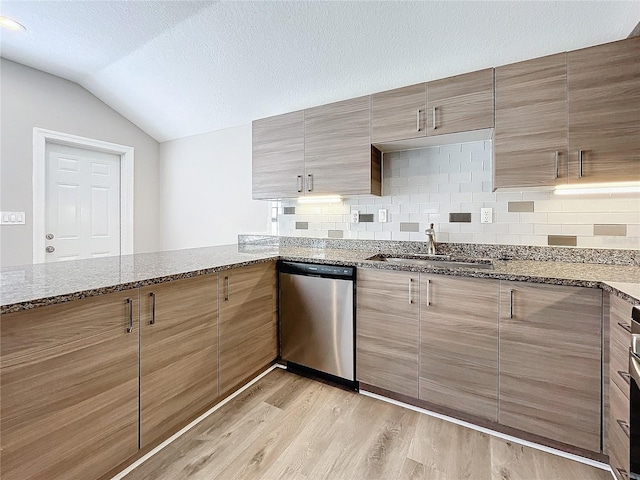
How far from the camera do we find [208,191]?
363 cm

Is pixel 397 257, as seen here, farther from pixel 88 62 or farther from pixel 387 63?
pixel 88 62

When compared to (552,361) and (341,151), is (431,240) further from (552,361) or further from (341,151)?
(552,361)

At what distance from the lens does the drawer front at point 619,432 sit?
4.01 ft

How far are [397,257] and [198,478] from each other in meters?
1.82

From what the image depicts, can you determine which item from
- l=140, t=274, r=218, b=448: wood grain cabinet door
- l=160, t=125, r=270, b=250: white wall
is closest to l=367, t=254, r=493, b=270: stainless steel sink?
l=140, t=274, r=218, b=448: wood grain cabinet door

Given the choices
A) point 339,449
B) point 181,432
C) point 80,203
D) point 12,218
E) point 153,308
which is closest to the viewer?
point 153,308

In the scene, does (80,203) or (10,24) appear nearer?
(10,24)

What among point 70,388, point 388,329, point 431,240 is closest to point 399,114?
point 431,240

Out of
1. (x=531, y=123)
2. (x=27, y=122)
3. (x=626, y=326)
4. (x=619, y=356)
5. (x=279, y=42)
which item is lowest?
(x=619, y=356)

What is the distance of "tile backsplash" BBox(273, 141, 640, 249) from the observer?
1931 millimetres

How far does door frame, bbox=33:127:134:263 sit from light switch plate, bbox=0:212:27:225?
0.09 metres

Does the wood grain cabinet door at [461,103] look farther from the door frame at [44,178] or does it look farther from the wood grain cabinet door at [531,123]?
the door frame at [44,178]

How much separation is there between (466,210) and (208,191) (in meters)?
2.71

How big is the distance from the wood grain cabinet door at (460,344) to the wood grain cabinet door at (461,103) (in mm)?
957
